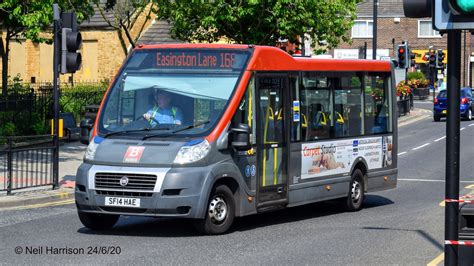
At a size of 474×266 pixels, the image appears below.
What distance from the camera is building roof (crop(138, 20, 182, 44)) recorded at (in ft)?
167

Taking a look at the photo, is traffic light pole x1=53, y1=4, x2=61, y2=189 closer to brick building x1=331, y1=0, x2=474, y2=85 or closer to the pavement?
the pavement

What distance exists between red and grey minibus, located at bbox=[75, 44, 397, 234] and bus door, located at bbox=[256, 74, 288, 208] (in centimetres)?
1

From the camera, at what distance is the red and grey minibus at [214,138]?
1287 cm

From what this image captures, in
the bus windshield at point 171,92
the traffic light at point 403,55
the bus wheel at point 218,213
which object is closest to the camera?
the bus wheel at point 218,213

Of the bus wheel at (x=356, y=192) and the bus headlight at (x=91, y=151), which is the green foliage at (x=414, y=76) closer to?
the bus wheel at (x=356, y=192)

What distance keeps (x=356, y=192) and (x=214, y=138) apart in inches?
179

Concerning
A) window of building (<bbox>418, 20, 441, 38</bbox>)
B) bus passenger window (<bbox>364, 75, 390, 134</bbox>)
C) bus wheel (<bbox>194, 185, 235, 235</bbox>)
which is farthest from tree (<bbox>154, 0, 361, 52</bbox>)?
window of building (<bbox>418, 20, 441, 38</bbox>)

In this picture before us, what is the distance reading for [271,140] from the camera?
47.5ft

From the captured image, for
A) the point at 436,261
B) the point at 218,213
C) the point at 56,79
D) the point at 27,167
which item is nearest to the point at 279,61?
the point at 218,213

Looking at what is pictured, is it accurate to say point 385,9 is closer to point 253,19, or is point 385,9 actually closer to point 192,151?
point 253,19

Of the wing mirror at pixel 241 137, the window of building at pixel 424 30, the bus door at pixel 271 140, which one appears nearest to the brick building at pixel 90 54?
the bus door at pixel 271 140

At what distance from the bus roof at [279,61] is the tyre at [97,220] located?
253 centimetres

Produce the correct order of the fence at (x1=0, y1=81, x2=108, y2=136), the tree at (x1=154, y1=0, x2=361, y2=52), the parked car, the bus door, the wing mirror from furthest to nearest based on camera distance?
1. the parked car
2. the tree at (x1=154, y1=0, x2=361, y2=52)
3. the fence at (x1=0, y1=81, x2=108, y2=136)
4. the bus door
5. the wing mirror

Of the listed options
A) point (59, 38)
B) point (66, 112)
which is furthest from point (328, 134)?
point (66, 112)
